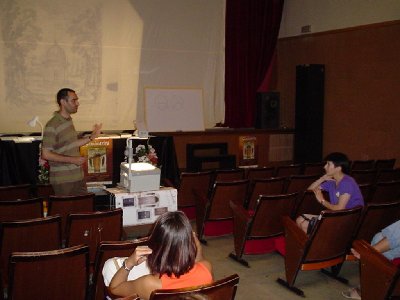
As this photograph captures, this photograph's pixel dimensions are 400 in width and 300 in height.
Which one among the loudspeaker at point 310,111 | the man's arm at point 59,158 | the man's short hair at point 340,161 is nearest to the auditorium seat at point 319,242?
the man's short hair at point 340,161

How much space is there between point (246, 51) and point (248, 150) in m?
2.30

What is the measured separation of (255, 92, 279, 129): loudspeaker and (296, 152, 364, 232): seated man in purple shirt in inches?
214

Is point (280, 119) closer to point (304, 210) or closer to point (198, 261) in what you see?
point (304, 210)

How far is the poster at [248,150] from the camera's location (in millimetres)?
9781

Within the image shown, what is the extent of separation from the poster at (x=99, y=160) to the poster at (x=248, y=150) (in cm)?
303

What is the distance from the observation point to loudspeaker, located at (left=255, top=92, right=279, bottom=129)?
10.3m

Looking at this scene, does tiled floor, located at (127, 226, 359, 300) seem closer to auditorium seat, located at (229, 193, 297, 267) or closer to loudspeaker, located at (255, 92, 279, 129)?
auditorium seat, located at (229, 193, 297, 267)

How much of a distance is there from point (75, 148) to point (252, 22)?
6.65 m

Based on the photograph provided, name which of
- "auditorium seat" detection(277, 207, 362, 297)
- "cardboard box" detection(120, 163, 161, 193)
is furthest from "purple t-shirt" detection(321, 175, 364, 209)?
"cardboard box" detection(120, 163, 161, 193)

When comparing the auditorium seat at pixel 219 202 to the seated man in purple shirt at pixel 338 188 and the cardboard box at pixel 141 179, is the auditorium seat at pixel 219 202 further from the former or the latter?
the seated man in purple shirt at pixel 338 188

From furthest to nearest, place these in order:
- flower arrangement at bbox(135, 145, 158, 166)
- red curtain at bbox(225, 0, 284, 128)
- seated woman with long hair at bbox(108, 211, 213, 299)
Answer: red curtain at bbox(225, 0, 284, 128), flower arrangement at bbox(135, 145, 158, 166), seated woman with long hair at bbox(108, 211, 213, 299)

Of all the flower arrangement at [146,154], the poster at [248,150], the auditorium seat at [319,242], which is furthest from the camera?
the poster at [248,150]

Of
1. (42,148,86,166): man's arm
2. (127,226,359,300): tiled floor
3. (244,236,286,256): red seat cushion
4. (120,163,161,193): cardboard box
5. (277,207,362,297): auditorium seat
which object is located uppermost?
(42,148,86,166): man's arm

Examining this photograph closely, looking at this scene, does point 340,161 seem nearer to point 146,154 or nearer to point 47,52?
point 146,154
